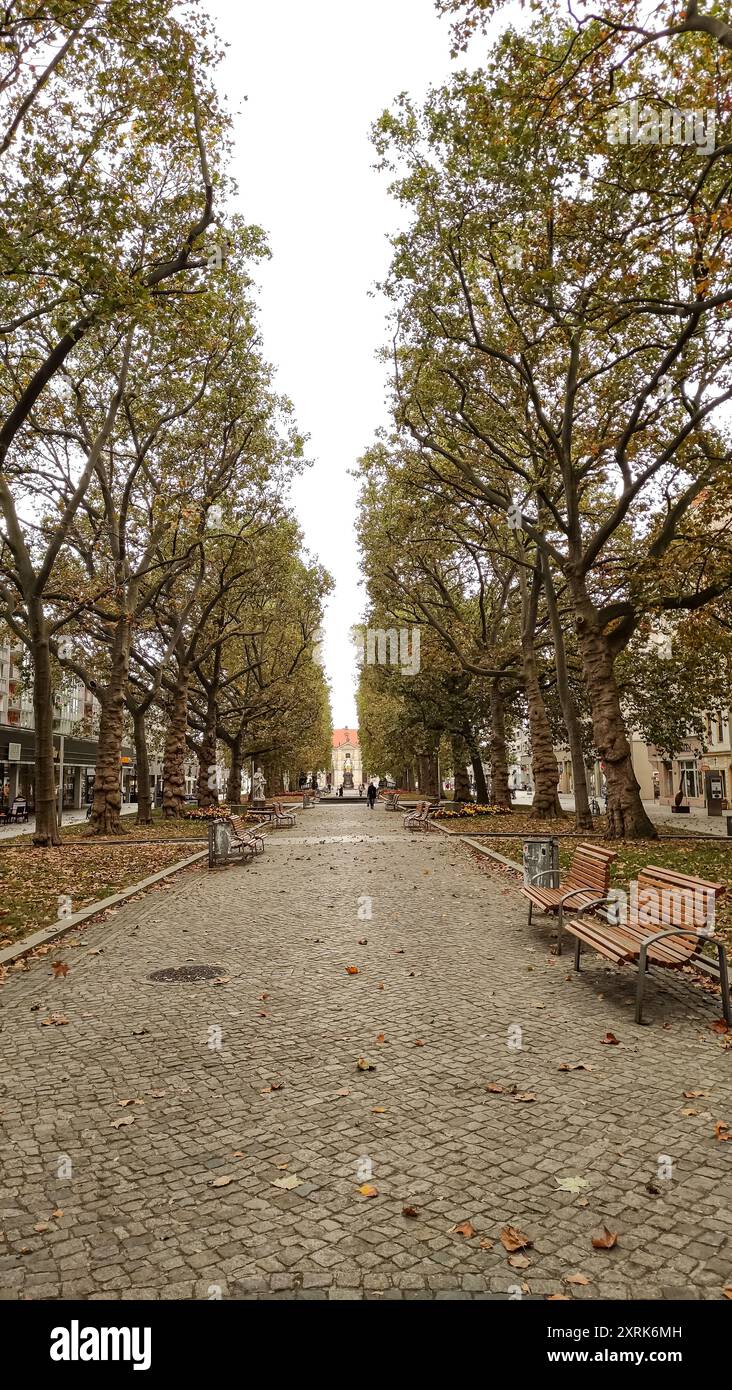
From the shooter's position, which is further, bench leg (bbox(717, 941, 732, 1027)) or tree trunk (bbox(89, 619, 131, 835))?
tree trunk (bbox(89, 619, 131, 835))

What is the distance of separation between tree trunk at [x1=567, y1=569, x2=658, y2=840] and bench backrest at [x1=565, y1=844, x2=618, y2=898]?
10168mm

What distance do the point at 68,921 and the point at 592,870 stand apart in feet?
20.5

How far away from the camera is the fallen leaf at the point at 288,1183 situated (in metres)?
3.68

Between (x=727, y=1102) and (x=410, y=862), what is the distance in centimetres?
1280

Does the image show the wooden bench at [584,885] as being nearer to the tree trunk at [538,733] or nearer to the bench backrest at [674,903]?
the bench backrest at [674,903]

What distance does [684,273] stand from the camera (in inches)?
622

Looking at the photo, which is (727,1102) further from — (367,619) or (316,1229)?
(367,619)

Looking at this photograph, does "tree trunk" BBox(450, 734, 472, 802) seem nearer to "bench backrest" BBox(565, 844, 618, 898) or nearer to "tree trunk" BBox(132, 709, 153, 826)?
"tree trunk" BBox(132, 709, 153, 826)

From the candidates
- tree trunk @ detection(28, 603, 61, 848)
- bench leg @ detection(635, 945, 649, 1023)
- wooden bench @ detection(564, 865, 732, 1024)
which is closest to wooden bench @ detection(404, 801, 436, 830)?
tree trunk @ detection(28, 603, 61, 848)

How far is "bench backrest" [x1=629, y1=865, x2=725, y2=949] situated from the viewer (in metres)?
6.63

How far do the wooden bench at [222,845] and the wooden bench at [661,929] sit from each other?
10474 millimetres

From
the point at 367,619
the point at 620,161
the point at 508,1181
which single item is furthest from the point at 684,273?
the point at 367,619
